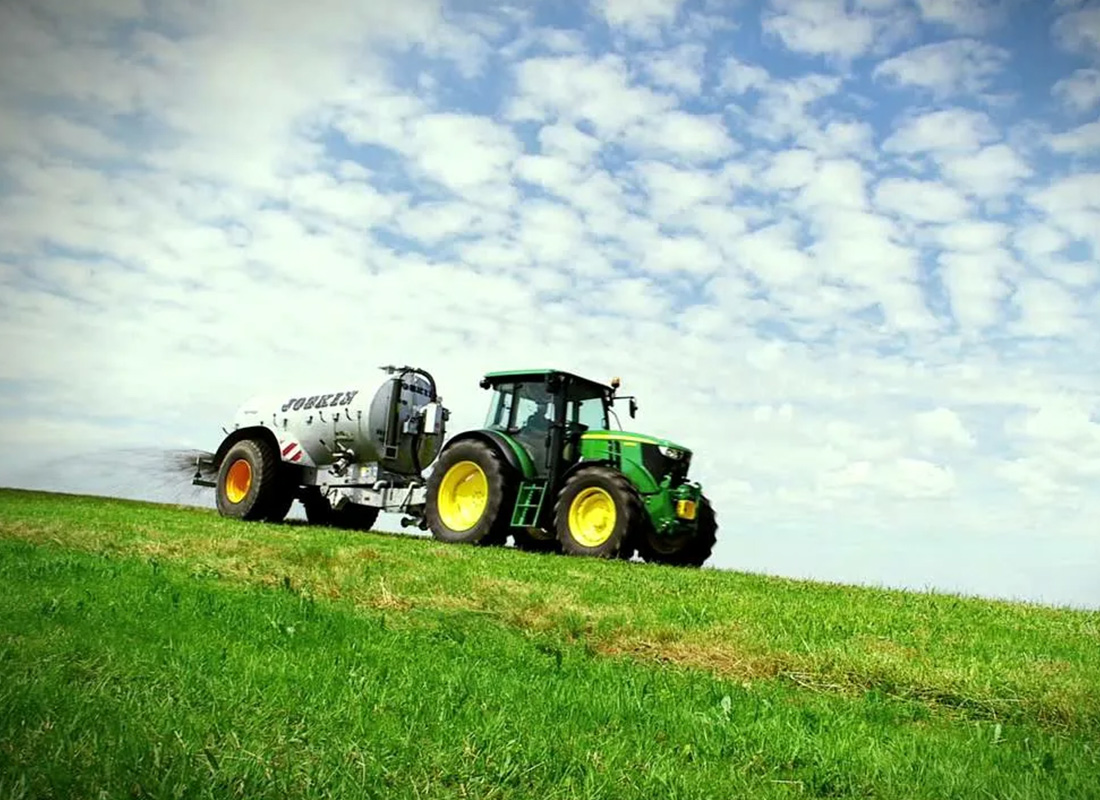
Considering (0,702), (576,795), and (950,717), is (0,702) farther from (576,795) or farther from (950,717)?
(950,717)

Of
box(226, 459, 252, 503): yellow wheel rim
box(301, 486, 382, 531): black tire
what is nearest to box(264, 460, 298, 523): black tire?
box(226, 459, 252, 503): yellow wheel rim

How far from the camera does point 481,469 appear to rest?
15594 mm

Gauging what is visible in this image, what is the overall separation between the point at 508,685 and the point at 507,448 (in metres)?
9.92

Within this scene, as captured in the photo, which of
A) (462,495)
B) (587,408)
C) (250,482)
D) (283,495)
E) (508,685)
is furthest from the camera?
(283,495)

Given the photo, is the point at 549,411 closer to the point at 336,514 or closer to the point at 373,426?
A: the point at 373,426

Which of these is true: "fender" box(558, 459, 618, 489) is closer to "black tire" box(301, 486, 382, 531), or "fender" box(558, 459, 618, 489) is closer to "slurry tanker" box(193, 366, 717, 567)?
"slurry tanker" box(193, 366, 717, 567)

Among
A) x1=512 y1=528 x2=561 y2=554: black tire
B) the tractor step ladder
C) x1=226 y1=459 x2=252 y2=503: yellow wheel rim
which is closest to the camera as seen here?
the tractor step ladder

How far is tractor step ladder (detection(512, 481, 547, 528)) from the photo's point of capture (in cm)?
1501

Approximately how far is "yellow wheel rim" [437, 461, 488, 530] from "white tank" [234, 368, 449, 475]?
6.98 feet

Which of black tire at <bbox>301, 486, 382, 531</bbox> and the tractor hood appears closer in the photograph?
the tractor hood

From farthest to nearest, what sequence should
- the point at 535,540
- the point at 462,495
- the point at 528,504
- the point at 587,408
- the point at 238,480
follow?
the point at 238,480 < the point at 462,495 < the point at 587,408 < the point at 535,540 < the point at 528,504

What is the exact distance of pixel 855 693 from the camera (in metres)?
6.80

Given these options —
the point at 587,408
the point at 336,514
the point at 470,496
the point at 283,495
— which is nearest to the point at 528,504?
the point at 470,496

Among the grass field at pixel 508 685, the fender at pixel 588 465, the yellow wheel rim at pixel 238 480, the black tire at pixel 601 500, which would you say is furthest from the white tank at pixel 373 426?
the grass field at pixel 508 685
